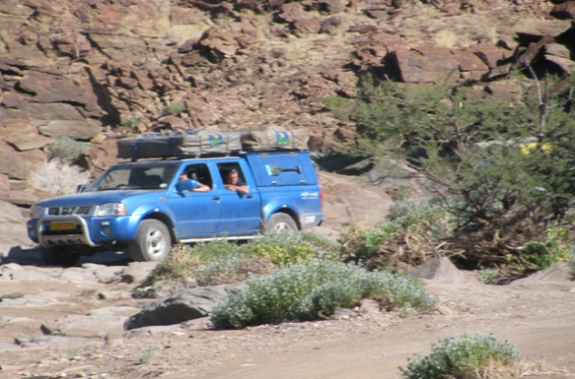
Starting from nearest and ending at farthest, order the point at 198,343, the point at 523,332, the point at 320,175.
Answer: the point at 523,332 < the point at 198,343 < the point at 320,175

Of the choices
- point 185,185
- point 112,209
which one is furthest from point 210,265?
point 185,185

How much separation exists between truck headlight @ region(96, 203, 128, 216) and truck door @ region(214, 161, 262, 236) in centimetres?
181

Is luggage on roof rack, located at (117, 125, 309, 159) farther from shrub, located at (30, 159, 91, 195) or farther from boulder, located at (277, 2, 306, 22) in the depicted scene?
boulder, located at (277, 2, 306, 22)

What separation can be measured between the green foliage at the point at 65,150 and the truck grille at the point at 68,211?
13.0m

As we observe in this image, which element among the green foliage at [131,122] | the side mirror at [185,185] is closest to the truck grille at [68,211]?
the side mirror at [185,185]

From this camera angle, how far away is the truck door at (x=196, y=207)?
14281 mm

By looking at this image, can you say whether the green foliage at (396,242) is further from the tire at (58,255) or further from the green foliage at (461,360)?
the green foliage at (461,360)

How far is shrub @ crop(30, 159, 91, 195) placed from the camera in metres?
22.8

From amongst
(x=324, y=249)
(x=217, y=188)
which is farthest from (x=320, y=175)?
(x=324, y=249)

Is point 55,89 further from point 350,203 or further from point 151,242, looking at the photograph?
point 151,242

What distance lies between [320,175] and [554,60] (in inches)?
407

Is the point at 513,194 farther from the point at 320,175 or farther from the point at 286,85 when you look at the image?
the point at 286,85

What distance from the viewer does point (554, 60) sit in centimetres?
2862

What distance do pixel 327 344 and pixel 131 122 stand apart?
1062 inches
